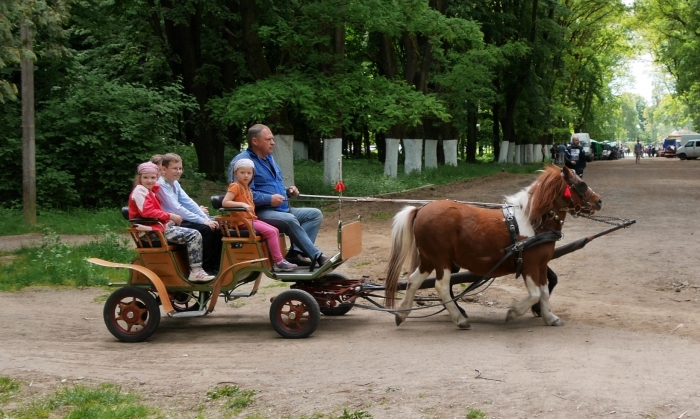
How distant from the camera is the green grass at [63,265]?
12.5 metres

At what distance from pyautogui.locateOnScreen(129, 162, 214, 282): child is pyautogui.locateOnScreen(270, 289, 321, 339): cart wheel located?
32.3 inches

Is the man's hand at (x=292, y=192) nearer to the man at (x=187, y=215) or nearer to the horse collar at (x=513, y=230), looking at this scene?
the man at (x=187, y=215)

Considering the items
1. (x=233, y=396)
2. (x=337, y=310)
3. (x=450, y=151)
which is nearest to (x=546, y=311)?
(x=337, y=310)

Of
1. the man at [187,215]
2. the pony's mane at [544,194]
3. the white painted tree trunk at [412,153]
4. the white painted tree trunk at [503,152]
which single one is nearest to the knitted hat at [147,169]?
the man at [187,215]

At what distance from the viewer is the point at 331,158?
25.2 meters

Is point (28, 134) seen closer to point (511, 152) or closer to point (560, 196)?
point (560, 196)

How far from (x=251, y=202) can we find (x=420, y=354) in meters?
2.45

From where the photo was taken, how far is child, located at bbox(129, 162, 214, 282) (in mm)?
8766

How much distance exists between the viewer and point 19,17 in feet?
49.8

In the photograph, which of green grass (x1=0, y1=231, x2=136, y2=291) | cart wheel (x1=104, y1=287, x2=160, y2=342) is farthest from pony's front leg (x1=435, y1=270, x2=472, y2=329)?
green grass (x1=0, y1=231, x2=136, y2=291)

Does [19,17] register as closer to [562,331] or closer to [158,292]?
[158,292]

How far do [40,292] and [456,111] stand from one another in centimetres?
2409

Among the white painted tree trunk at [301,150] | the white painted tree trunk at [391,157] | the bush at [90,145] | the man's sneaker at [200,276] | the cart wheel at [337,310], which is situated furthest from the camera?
the white painted tree trunk at [301,150]

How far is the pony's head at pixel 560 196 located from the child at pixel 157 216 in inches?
135
